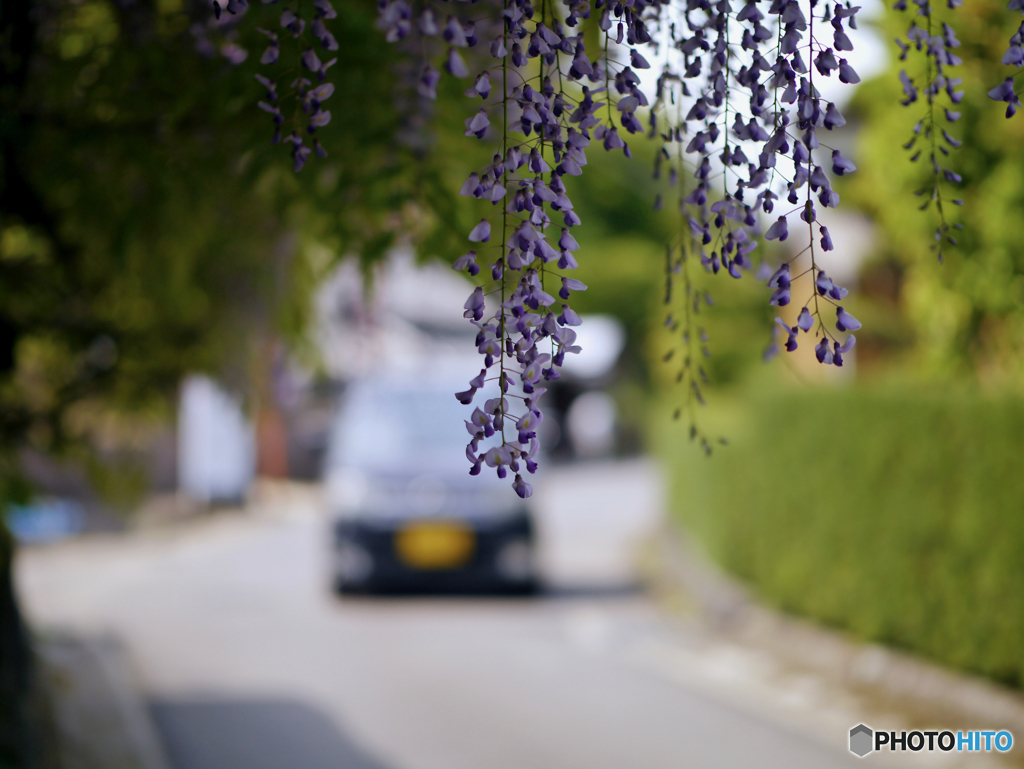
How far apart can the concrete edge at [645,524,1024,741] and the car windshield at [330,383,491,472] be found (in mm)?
2721

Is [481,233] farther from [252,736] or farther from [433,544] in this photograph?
[433,544]

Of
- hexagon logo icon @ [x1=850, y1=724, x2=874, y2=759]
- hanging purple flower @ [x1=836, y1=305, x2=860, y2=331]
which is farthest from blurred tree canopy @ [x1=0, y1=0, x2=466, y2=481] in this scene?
hexagon logo icon @ [x1=850, y1=724, x2=874, y2=759]

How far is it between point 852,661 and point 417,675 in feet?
10.0

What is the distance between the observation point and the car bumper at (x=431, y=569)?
10023 mm

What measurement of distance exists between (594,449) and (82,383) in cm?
3516

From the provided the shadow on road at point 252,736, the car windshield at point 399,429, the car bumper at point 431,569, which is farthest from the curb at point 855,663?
the shadow on road at point 252,736

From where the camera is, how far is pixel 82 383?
631cm

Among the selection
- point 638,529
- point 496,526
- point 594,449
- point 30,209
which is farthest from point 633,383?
point 30,209

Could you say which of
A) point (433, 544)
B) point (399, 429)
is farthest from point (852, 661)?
point (399, 429)

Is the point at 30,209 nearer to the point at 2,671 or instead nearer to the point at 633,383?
the point at 2,671

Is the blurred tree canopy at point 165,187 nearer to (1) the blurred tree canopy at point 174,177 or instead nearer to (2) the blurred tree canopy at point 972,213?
(1) the blurred tree canopy at point 174,177

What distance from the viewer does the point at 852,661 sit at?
6.86 meters

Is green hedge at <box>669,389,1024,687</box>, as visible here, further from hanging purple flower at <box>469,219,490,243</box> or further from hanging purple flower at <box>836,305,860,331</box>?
hanging purple flower at <box>469,219,490,243</box>

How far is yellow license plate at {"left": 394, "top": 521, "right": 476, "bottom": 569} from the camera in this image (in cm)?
1000
